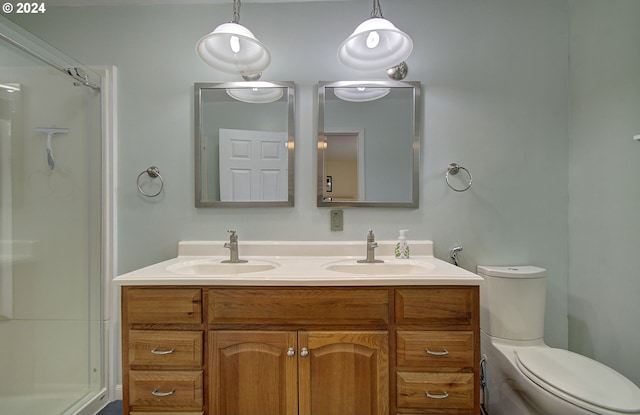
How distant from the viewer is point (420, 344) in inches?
42.4

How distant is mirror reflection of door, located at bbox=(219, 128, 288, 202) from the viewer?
1.61 m

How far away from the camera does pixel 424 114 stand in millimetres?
1620

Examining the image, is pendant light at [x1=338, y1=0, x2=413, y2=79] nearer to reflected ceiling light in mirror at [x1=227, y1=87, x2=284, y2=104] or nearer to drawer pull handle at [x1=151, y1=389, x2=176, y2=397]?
reflected ceiling light in mirror at [x1=227, y1=87, x2=284, y2=104]

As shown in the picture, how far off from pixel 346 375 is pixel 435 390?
349 mm

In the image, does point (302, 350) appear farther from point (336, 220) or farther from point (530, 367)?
point (530, 367)

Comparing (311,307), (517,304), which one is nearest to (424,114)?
(517,304)

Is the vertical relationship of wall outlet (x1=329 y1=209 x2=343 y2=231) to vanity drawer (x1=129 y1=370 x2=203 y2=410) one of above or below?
above

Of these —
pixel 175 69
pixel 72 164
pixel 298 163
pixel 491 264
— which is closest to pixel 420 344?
pixel 491 264

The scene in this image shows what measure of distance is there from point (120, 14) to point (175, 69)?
18.9 inches

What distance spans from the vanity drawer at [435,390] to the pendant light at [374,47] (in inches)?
55.0

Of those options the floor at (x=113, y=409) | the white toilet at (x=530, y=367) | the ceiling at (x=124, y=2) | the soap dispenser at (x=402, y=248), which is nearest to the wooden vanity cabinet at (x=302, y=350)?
the white toilet at (x=530, y=367)

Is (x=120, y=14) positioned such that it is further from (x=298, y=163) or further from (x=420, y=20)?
(x=420, y=20)

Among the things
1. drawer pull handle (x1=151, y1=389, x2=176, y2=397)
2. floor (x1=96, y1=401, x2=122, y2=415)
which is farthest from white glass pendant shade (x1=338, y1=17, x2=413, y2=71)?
floor (x1=96, y1=401, x2=122, y2=415)

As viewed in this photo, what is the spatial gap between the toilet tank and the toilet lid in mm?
109
